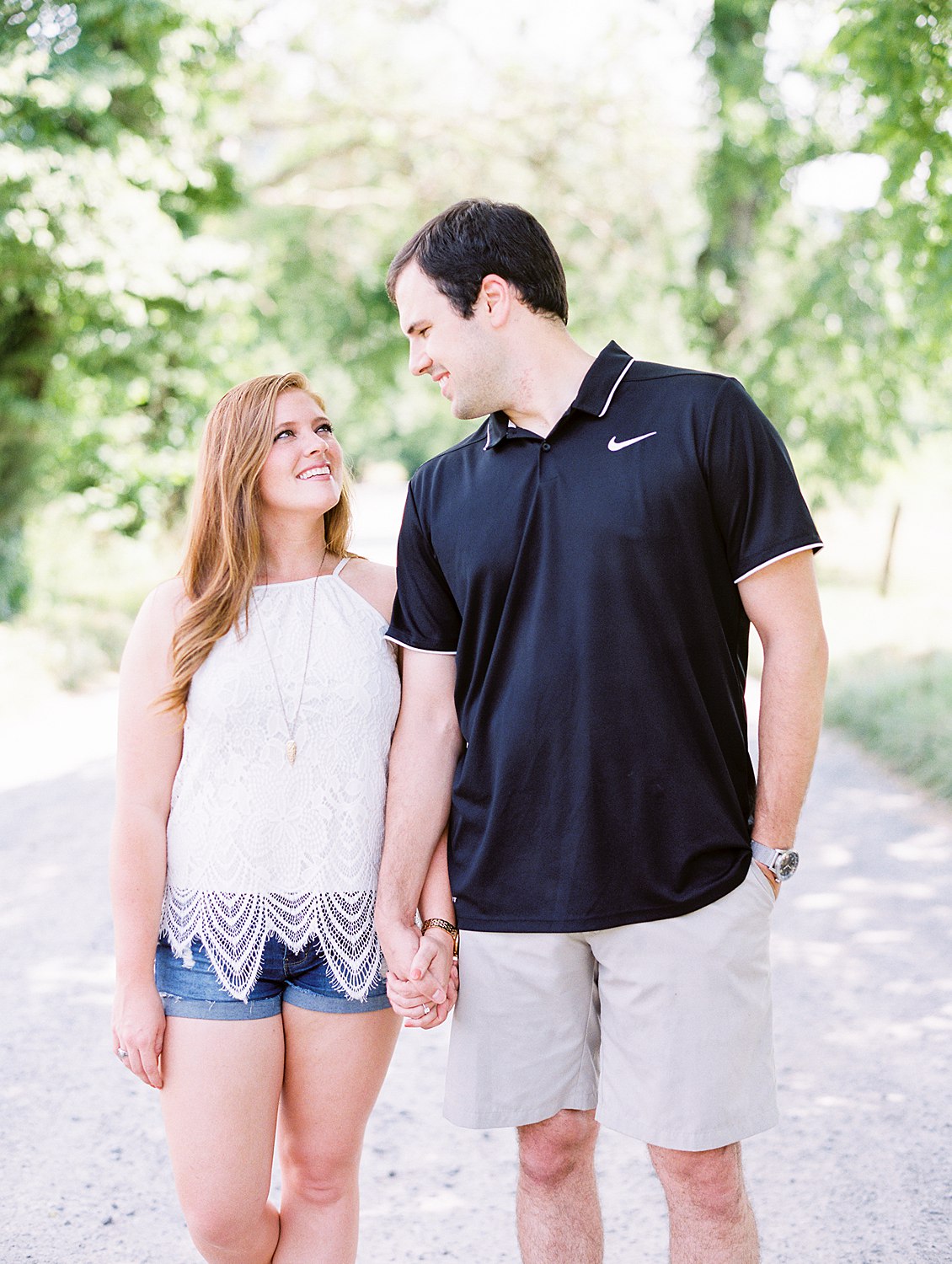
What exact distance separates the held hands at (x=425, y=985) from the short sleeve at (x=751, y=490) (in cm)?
94

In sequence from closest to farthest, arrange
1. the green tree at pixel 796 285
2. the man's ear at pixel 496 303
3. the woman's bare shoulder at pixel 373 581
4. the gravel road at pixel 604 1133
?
the man's ear at pixel 496 303, the woman's bare shoulder at pixel 373 581, the gravel road at pixel 604 1133, the green tree at pixel 796 285

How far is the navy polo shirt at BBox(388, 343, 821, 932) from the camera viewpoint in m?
2.24

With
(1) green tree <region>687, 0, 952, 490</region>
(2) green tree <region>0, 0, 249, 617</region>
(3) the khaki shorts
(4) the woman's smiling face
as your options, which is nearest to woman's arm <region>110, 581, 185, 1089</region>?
(4) the woman's smiling face

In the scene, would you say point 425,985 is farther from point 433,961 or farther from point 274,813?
point 274,813

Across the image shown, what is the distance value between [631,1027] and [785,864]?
17.0 inches

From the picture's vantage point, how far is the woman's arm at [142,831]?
2.35m

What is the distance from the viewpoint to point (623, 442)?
90.5 inches

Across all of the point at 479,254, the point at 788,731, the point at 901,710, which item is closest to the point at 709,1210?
the point at 788,731

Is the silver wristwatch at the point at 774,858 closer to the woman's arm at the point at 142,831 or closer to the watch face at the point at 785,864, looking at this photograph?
the watch face at the point at 785,864

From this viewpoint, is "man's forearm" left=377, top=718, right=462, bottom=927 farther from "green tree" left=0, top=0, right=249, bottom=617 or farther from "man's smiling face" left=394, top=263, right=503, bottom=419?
"green tree" left=0, top=0, right=249, bottom=617

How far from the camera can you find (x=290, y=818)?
7.86ft

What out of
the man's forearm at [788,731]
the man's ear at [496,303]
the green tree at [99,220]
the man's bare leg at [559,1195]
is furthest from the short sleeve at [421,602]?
the green tree at [99,220]

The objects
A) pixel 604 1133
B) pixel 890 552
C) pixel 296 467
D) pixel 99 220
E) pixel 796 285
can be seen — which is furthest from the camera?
pixel 890 552

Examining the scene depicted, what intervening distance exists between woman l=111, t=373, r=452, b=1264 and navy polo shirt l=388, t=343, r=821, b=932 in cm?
28
